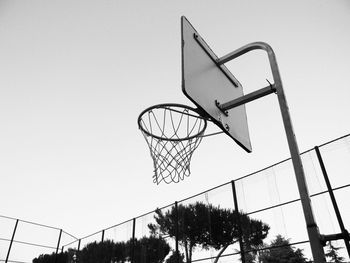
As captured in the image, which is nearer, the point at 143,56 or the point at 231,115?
the point at 231,115

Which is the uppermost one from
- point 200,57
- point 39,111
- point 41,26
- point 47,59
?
point 41,26

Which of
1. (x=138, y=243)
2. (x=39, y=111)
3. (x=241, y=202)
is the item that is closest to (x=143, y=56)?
(x=39, y=111)

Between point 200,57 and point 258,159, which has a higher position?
point 258,159

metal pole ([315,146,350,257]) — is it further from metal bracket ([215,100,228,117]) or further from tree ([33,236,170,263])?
tree ([33,236,170,263])

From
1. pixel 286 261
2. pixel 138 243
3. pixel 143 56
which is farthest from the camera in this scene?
pixel 138 243

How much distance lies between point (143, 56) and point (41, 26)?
2534mm

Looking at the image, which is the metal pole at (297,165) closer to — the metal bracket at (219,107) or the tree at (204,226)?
the metal bracket at (219,107)

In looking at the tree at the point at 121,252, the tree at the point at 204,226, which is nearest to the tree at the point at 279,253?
the tree at the point at 204,226

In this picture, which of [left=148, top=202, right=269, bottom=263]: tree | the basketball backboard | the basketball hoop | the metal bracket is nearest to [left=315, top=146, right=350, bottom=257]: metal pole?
[left=148, top=202, right=269, bottom=263]: tree

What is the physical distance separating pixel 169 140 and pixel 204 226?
5044mm

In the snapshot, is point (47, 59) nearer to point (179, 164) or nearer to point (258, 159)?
point (179, 164)

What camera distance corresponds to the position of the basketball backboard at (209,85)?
2244mm

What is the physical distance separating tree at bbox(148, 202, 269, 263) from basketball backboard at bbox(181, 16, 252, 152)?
10.3 feet

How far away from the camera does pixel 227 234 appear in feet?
21.2
